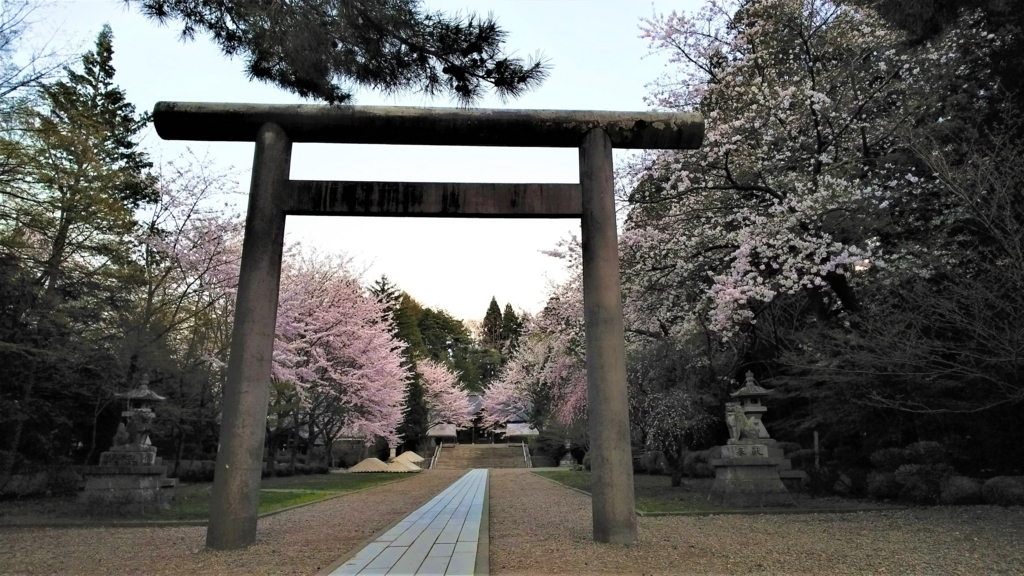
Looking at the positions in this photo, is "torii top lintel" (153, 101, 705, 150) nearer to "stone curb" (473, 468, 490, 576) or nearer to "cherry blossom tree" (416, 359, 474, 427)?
"stone curb" (473, 468, 490, 576)

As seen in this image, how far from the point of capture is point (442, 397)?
1735 inches

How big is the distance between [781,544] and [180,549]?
20.4 feet

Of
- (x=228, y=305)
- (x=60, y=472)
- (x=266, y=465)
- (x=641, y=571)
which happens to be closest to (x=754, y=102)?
(x=641, y=571)

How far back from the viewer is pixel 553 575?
5070 mm

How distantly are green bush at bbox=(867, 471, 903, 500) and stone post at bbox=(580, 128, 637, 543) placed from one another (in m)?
6.99

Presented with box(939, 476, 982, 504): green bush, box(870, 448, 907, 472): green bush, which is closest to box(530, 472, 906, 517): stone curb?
box(939, 476, 982, 504): green bush

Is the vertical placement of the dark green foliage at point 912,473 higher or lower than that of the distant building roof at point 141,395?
lower

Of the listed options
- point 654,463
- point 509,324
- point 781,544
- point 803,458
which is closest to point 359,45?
point 781,544

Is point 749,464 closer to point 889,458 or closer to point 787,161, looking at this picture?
point 889,458

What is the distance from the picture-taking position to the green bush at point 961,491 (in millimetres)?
9727

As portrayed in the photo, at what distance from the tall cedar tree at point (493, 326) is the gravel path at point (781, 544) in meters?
55.4

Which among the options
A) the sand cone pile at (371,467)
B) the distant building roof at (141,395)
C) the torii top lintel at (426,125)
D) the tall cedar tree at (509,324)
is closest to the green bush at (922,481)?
the torii top lintel at (426,125)

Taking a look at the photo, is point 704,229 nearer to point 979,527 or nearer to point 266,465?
point 979,527

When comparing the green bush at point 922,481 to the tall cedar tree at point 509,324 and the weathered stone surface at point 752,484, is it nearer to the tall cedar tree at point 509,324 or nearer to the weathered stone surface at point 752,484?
the weathered stone surface at point 752,484
